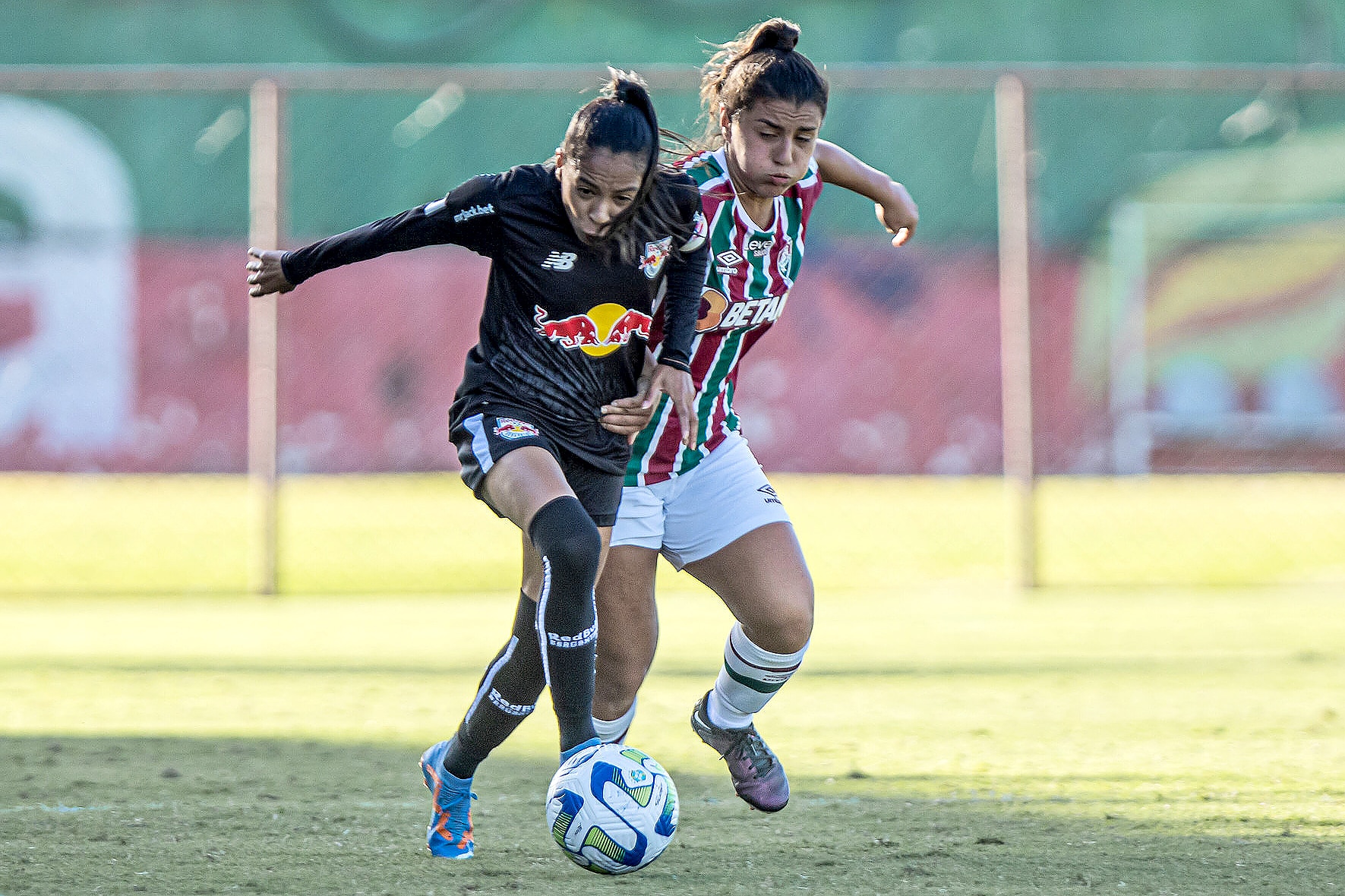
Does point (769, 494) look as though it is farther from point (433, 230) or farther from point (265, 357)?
point (265, 357)

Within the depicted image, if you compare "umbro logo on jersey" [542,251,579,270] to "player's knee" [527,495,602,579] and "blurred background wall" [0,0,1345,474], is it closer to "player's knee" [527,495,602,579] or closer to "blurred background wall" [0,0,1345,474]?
"player's knee" [527,495,602,579]

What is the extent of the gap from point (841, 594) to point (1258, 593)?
226cm

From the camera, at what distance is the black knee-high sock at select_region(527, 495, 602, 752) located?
3436mm

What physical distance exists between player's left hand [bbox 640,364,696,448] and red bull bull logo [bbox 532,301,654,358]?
114 millimetres

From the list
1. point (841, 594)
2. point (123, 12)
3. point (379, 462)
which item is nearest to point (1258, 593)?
point (841, 594)

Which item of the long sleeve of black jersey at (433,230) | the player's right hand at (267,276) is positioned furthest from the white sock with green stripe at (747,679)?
the player's right hand at (267,276)

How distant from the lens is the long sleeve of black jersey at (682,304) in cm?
393

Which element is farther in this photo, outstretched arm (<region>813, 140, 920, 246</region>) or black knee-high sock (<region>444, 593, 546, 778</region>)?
outstretched arm (<region>813, 140, 920, 246</region>)

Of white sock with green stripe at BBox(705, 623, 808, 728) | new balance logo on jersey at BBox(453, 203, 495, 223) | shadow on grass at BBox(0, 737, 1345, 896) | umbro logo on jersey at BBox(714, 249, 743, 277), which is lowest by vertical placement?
shadow on grass at BBox(0, 737, 1345, 896)

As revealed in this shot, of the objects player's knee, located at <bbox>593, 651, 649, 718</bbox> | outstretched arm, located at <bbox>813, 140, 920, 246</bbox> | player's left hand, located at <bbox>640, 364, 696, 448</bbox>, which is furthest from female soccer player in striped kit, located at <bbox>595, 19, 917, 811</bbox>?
player's left hand, located at <bbox>640, 364, 696, 448</bbox>

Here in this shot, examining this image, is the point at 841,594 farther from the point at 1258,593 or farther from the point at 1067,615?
the point at 1258,593

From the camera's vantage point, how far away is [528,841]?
3.82 metres

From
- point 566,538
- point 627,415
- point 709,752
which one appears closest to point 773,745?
point 709,752

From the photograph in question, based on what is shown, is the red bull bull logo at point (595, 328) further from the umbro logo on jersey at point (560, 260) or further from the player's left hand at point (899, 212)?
the player's left hand at point (899, 212)
